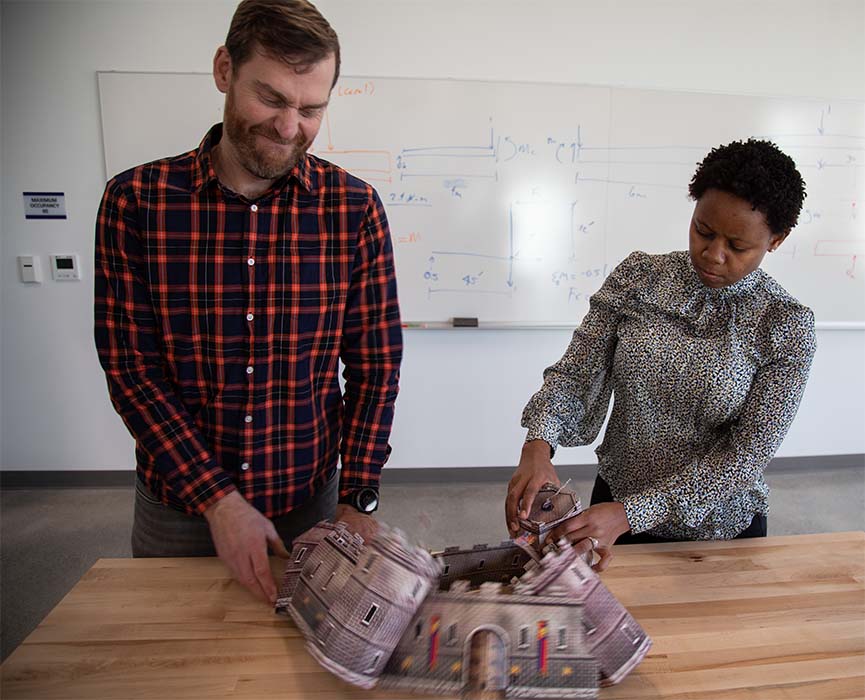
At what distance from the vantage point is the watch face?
3.99 ft

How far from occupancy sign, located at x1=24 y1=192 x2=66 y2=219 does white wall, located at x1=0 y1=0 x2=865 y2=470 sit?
1.6 inches

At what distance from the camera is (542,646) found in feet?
2.53

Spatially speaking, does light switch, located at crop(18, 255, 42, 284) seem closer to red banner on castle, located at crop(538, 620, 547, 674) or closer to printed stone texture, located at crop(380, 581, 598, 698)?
printed stone texture, located at crop(380, 581, 598, 698)

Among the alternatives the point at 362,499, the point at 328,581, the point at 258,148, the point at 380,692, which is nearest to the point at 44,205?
the point at 258,148

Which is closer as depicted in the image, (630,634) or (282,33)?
(630,634)

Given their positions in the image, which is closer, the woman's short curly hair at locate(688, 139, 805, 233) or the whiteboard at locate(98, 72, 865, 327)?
the woman's short curly hair at locate(688, 139, 805, 233)

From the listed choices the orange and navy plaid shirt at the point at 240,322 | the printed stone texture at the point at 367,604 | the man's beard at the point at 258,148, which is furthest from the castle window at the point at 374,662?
the man's beard at the point at 258,148

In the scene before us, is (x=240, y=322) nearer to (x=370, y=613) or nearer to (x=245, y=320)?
(x=245, y=320)

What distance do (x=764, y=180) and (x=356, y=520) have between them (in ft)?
3.36

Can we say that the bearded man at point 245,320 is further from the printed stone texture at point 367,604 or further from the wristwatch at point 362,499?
the printed stone texture at point 367,604

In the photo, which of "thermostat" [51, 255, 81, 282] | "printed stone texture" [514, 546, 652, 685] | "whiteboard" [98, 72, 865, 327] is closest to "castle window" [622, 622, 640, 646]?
"printed stone texture" [514, 546, 652, 685]

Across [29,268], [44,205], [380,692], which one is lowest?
[380,692]

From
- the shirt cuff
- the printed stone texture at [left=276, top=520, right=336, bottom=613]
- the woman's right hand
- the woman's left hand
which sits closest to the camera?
the printed stone texture at [left=276, top=520, right=336, bottom=613]

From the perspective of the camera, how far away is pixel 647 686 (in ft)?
2.75
